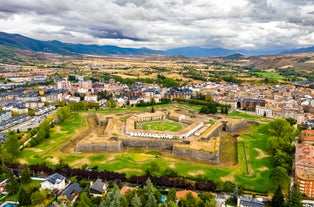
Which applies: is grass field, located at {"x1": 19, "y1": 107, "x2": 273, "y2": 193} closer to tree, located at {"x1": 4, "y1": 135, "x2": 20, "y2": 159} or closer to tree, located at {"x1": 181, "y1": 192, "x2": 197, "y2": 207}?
tree, located at {"x1": 4, "y1": 135, "x2": 20, "y2": 159}

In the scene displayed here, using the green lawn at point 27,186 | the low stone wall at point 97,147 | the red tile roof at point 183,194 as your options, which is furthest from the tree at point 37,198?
the low stone wall at point 97,147

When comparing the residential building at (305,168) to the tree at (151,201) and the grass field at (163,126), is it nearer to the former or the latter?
the tree at (151,201)

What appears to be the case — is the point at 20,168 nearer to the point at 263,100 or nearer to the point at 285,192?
the point at 285,192

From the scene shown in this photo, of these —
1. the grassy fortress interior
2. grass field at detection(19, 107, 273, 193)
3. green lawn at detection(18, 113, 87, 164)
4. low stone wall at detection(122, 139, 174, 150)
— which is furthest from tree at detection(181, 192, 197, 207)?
green lawn at detection(18, 113, 87, 164)

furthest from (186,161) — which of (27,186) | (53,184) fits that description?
(27,186)

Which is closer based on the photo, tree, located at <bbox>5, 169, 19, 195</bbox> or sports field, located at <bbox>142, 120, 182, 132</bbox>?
tree, located at <bbox>5, 169, 19, 195</bbox>

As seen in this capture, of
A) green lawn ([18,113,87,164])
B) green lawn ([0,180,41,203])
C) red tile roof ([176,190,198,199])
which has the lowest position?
green lawn ([0,180,41,203])

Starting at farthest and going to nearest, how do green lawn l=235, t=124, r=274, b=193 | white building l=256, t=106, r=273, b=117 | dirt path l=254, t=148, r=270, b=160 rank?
white building l=256, t=106, r=273, b=117 → dirt path l=254, t=148, r=270, b=160 → green lawn l=235, t=124, r=274, b=193
